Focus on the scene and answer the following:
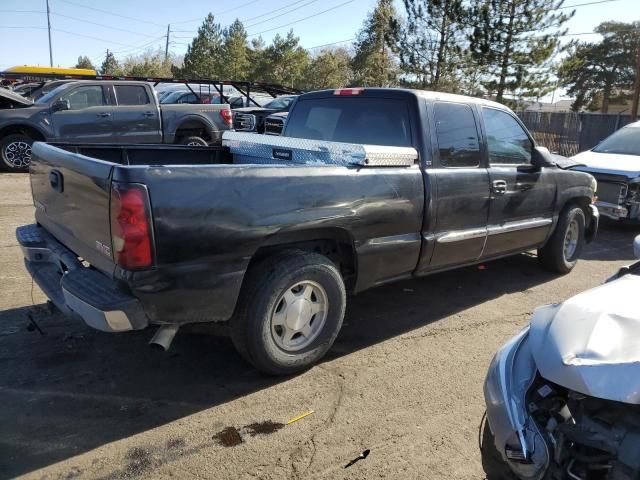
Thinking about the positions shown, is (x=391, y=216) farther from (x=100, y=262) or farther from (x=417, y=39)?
(x=417, y=39)

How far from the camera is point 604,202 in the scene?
833 centimetres

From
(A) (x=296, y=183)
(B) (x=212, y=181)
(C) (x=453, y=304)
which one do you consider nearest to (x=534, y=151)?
(C) (x=453, y=304)

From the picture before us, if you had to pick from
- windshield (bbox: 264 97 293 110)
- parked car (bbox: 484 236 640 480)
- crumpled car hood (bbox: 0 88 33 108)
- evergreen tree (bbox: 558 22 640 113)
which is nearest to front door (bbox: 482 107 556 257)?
parked car (bbox: 484 236 640 480)

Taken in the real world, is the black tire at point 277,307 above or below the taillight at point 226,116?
below

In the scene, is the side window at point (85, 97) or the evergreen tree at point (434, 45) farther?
the evergreen tree at point (434, 45)

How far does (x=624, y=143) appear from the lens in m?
9.75

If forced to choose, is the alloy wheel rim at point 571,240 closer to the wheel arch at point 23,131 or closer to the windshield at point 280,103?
the wheel arch at point 23,131

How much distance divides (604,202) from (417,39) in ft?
63.3

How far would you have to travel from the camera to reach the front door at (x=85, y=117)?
35.1 ft

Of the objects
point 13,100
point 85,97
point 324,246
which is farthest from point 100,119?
point 324,246

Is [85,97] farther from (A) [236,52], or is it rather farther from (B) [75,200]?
(A) [236,52]

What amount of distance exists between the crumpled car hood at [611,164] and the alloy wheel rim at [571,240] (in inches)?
99.4

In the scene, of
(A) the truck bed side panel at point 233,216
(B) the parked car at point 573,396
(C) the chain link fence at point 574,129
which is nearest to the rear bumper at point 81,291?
(A) the truck bed side panel at point 233,216

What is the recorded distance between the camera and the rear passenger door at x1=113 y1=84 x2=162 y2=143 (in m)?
11.2
